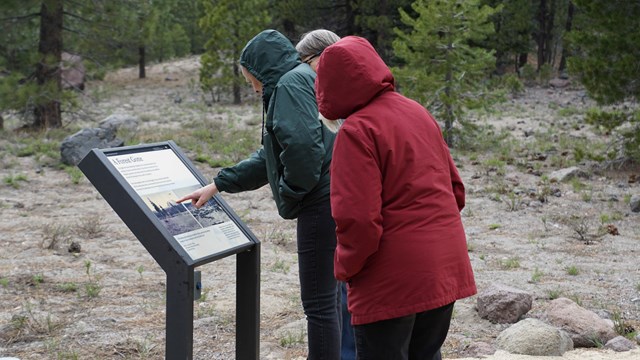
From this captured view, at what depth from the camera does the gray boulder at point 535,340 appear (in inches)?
198

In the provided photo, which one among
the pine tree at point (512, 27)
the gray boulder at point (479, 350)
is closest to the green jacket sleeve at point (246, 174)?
the gray boulder at point (479, 350)

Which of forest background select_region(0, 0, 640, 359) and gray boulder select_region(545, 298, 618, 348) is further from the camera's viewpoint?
forest background select_region(0, 0, 640, 359)

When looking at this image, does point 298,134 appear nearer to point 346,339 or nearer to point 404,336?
point 404,336

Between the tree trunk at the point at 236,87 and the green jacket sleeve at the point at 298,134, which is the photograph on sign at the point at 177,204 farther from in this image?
the tree trunk at the point at 236,87

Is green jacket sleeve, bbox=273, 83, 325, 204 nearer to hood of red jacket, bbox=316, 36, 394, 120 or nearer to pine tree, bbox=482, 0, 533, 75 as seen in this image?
hood of red jacket, bbox=316, 36, 394, 120

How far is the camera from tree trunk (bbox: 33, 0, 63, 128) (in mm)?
16078

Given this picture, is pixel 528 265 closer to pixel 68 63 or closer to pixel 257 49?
pixel 257 49

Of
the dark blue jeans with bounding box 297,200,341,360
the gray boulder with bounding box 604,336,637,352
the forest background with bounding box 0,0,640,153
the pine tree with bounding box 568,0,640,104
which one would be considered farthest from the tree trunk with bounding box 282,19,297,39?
the dark blue jeans with bounding box 297,200,341,360

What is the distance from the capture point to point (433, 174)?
3057 millimetres

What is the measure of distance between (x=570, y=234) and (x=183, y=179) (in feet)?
18.5

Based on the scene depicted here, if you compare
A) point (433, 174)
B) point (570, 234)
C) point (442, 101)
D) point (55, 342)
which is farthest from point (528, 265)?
point (442, 101)

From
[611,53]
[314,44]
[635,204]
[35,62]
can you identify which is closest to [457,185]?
[314,44]

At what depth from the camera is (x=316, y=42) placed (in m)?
4.02

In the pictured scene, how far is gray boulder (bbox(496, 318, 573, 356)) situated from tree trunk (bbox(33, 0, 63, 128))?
42.0ft
